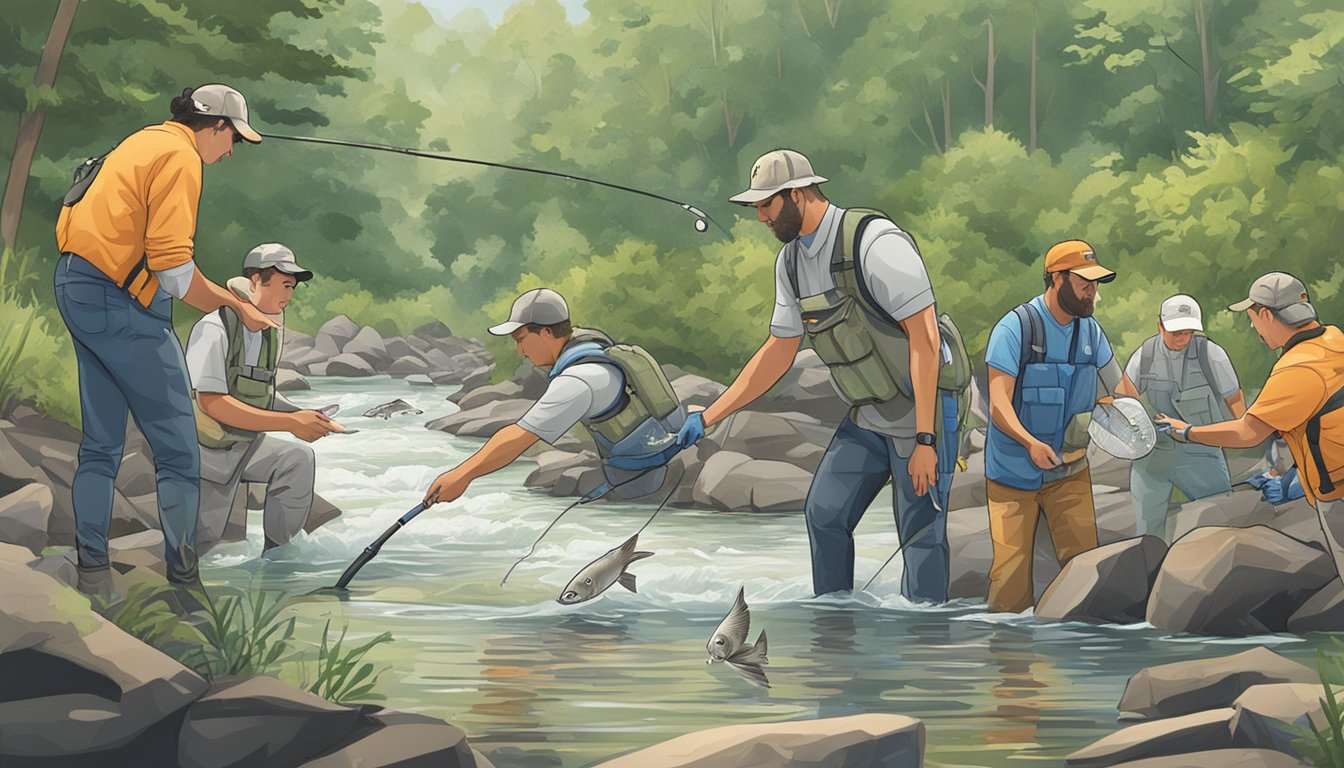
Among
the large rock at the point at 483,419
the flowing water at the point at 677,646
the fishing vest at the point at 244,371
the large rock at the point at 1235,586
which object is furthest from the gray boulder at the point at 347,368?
the large rock at the point at 1235,586

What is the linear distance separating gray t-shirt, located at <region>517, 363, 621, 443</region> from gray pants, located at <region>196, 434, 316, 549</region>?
3.21m

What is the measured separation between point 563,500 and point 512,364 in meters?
14.4

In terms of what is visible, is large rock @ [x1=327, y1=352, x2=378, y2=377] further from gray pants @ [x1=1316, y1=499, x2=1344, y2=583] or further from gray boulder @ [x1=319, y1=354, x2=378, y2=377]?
gray pants @ [x1=1316, y1=499, x2=1344, y2=583]

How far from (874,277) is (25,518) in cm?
417

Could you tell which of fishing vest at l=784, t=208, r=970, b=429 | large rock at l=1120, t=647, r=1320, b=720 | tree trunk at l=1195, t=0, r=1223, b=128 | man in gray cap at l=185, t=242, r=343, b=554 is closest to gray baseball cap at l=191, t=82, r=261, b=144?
man in gray cap at l=185, t=242, r=343, b=554

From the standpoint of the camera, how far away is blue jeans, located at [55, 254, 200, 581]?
7066 mm

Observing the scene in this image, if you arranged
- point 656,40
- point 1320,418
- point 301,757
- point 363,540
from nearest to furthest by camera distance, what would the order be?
point 301,757
point 1320,418
point 363,540
point 656,40

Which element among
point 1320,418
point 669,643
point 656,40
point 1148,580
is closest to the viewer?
point 1320,418

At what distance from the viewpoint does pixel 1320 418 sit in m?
7.56

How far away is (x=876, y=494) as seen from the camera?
27.1 feet

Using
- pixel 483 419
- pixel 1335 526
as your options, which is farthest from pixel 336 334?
pixel 1335 526

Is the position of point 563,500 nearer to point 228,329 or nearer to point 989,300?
point 228,329

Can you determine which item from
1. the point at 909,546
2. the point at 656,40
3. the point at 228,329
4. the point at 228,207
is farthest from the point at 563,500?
the point at 656,40

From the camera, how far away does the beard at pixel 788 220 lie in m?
7.89
